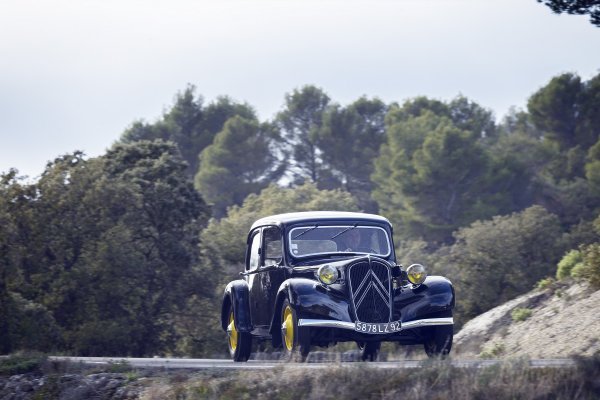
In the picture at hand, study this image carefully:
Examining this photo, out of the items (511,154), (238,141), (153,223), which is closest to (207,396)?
(153,223)

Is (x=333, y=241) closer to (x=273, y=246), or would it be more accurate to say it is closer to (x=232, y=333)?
(x=273, y=246)

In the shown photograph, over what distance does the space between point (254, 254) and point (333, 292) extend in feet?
10.2

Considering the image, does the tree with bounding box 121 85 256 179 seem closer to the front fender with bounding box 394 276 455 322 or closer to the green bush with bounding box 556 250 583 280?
the green bush with bounding box 556 250 583 280

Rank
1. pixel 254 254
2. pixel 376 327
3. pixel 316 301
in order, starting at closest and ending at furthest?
pixel 316 301
pixel 376 327
pixel 254 254

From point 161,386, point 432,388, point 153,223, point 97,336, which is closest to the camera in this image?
point 432,388

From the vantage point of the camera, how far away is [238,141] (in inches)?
3204

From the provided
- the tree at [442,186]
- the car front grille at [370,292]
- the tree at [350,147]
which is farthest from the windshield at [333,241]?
the tree at [350,147]

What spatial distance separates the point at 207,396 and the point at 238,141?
229 ft

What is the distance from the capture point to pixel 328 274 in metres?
14.9

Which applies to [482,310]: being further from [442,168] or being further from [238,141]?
[238,141]

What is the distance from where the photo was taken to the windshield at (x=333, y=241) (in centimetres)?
1642

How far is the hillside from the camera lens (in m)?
20.8

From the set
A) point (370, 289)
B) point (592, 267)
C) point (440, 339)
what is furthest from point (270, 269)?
point (592, 267)

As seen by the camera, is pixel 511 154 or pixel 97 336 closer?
pixel 97 336
